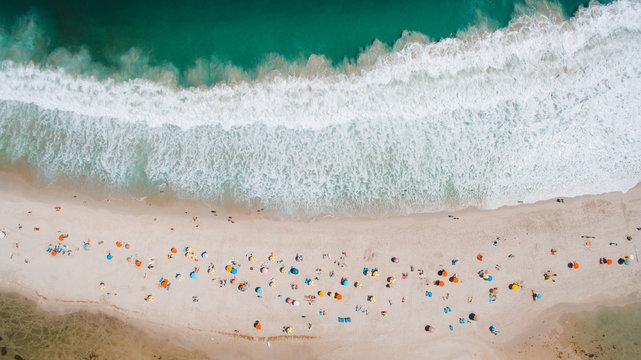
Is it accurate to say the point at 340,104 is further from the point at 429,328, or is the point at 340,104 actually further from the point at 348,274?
the point at 429,328

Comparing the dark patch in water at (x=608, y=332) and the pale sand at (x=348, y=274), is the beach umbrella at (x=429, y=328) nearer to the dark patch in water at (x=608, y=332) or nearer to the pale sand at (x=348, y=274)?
the pale sand at (x=348, y=274)

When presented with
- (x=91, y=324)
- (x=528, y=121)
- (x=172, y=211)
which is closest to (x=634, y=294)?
(x=528, y=121)

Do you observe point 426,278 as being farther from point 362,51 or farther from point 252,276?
point 362,51

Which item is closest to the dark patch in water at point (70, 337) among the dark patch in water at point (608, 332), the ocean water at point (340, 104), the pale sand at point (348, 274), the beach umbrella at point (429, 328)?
the pale sand at point (348, 274)

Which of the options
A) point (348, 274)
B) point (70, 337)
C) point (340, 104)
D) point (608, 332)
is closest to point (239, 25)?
point (340, 104)

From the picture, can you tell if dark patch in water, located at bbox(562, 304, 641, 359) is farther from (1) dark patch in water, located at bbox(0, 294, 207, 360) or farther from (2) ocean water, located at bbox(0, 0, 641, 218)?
(1) dark patch in water, located at bbox(0, 294, 207, 360)
